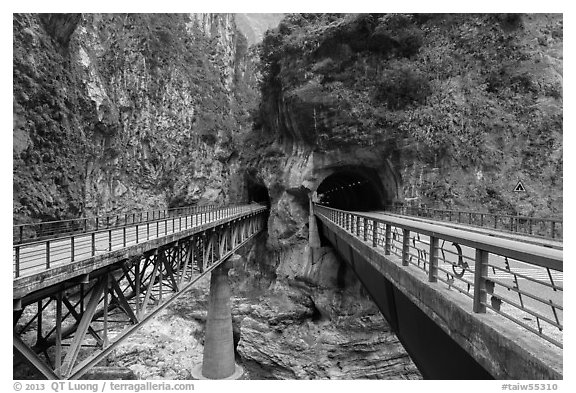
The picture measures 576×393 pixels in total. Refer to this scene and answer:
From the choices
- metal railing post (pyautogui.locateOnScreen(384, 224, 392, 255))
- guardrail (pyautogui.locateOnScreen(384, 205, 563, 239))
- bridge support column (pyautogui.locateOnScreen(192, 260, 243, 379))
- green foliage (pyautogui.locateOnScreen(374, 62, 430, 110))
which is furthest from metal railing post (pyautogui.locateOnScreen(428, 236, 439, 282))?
green foliage (pyautogui.locateOnScreen(374, 62, 430, 110))

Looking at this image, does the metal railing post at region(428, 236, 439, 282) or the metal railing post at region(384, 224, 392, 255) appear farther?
the metal railing post at region(384, 224, 392, 255)

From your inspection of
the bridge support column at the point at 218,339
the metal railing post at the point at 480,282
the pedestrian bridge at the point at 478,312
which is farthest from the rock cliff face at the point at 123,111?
the metal railing post at the point at 480,282

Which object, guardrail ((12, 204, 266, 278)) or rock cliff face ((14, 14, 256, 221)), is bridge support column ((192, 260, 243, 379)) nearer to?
guardrail ((12, 204, 266, 278))

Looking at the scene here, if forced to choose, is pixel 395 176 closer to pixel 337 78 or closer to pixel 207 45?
pixel 337 78

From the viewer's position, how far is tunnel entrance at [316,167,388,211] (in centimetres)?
2825

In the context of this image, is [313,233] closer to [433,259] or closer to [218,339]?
[218,339]

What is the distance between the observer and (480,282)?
395 cm

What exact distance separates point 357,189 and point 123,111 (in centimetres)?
2579

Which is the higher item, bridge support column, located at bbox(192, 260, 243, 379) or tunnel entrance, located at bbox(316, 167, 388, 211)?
tunnel entrance, located at bbox(316, 167, 388, 211)

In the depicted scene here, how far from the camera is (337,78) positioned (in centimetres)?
2500

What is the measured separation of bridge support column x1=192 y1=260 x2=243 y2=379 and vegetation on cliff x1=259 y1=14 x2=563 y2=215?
13.0 meters

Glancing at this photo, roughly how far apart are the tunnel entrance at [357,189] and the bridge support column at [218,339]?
14.0 m

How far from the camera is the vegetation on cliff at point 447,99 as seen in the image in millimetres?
20484

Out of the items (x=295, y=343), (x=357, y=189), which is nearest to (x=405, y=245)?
(x=295, y=343)
